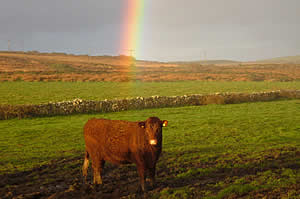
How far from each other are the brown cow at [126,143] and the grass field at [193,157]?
0.83 metres

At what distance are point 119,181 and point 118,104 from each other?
1942 centimetres

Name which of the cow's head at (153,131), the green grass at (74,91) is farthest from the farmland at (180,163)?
the green grass at (74,91)

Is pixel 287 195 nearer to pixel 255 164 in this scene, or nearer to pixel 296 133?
pixel 255 164

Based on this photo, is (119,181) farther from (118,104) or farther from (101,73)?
(101,73)

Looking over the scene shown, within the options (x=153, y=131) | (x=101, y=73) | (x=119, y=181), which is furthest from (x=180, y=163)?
(x=101, y=73)

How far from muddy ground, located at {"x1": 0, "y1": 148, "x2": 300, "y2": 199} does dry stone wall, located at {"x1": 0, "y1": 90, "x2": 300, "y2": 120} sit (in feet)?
45.7

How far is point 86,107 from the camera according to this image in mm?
26812

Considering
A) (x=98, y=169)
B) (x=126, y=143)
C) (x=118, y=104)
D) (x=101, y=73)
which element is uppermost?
(x=101, y=73)

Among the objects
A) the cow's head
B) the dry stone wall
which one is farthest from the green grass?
the cow's head

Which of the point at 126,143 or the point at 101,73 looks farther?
the point at 101,73

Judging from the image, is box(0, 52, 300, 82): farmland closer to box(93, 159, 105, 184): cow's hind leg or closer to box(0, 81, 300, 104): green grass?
box(0, 81, 300, 104): green grass

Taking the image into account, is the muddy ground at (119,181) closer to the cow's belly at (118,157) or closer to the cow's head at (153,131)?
the cow's belly at (118,157)

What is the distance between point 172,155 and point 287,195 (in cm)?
551

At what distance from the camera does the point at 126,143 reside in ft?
28.1
